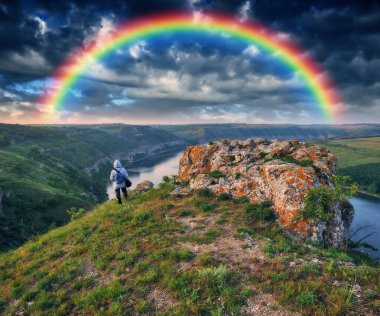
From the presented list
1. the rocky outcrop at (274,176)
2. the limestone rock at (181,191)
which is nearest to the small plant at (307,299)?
the rocky outcrop at (274,176)

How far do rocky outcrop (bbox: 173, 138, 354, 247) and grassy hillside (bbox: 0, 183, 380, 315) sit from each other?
1934mm

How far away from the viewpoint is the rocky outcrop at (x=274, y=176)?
16.3 m

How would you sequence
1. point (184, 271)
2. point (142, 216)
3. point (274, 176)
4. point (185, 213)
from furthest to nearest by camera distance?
point (274, 176), point (185, 213), point (142, 216), point (184, 271)

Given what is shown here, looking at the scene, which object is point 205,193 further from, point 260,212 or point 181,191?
point 260,212

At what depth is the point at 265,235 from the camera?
14.9 meters

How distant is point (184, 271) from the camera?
11484 mm

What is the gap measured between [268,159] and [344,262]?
11.8 metres

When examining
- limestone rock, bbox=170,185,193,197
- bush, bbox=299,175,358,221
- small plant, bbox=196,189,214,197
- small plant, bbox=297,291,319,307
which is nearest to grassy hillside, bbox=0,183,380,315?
small plant, bbox=297,291,319,307

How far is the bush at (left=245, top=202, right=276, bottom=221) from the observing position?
55.0ft

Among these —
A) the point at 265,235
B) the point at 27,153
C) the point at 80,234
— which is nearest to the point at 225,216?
the point at 265,235

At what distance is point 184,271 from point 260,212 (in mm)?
7797

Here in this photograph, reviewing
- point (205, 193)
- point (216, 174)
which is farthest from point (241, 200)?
point (216, 174)

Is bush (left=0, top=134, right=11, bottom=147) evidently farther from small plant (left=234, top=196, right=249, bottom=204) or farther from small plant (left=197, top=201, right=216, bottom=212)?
small plant (left=234, top=196, right=249, bottom=204)

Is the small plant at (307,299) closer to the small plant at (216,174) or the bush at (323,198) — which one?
the bush at (323,198)
